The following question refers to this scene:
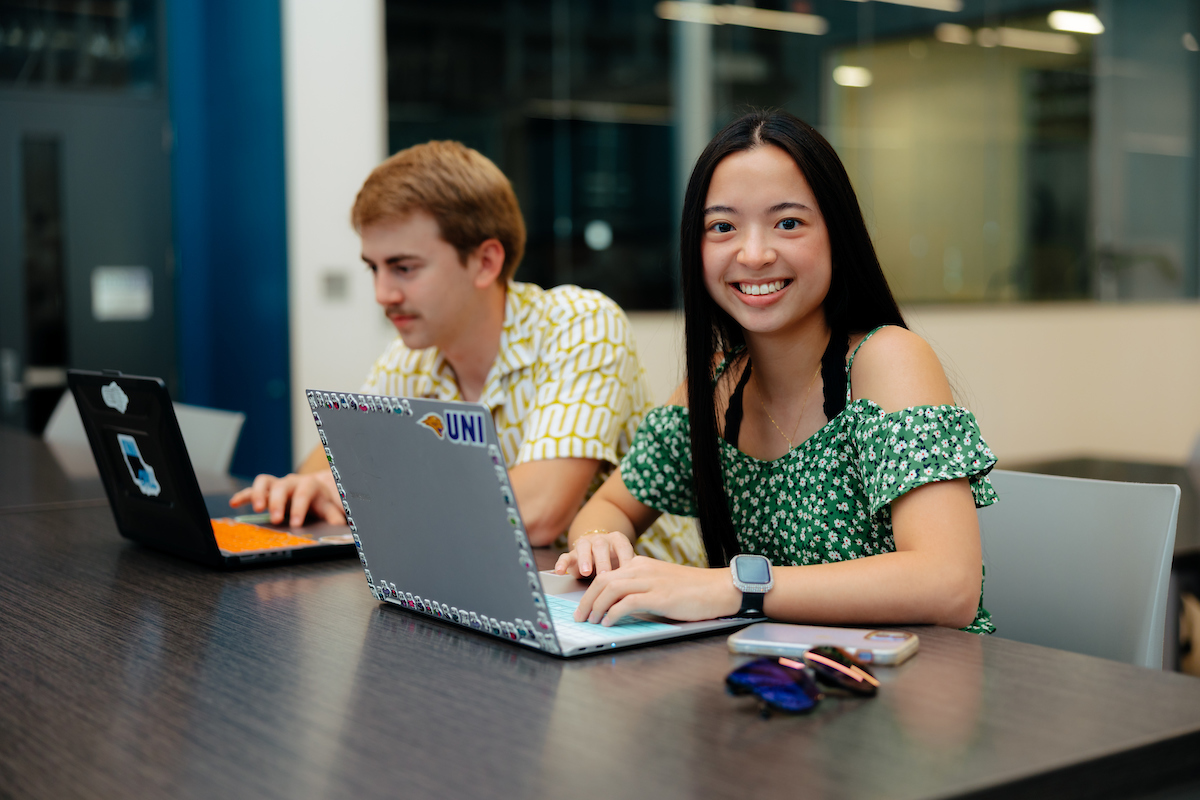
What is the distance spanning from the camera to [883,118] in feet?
19.5

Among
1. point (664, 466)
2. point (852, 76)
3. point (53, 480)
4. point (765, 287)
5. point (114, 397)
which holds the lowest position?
point (53, 480)

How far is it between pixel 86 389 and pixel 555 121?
12.1 ft

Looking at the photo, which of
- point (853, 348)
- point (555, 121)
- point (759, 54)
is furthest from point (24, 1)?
point (853, 348)

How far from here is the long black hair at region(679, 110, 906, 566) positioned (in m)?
1.40

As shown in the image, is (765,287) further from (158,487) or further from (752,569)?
(158,487)

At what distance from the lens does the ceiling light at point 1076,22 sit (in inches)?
255

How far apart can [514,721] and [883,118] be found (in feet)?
18.2

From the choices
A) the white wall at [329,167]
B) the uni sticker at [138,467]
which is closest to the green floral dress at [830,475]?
the uni sticker at [138,467]

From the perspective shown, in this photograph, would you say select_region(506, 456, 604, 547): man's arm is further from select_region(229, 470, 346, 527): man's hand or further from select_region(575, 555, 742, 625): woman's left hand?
select_region(575, 555, 742, 625): woman's left hand

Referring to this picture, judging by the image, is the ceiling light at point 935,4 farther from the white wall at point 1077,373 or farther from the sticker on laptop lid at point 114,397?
the sticker on laptop lid at point 114,397

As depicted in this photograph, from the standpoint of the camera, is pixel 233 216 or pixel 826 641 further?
pixel 233 216

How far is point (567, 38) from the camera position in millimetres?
5094

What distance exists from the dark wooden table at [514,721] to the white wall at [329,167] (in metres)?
3.40

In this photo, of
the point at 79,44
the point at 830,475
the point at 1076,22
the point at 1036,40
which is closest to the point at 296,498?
the point at 830,475
